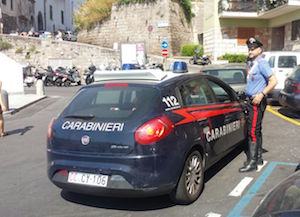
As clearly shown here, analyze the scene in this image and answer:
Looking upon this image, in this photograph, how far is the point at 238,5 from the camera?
27.5m

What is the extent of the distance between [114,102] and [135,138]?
0.76m

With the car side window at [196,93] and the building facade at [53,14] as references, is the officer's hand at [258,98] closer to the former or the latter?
the car side window at [196,93]

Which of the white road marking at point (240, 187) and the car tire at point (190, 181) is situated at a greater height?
the car tire at point (190, 181)

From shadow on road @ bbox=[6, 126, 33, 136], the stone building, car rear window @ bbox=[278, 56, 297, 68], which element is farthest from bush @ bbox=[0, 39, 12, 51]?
car rear window @ bbox=[278, 56, 297, 68]

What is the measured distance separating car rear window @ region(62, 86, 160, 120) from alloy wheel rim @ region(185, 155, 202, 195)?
82cm

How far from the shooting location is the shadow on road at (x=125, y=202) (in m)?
4.16

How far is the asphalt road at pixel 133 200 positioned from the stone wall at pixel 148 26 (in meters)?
24.1

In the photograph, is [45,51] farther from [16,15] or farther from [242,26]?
[242,26]

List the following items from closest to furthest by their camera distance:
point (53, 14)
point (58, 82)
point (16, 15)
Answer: point (58, 82) < point (16, 15) < point (53, 14)

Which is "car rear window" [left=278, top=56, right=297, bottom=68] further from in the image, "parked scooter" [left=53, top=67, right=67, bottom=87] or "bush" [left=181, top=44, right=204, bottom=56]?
"bush" [left=181, top=44, right=204, bottom=56]

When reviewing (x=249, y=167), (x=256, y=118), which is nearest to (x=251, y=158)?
(x=249, y=167)

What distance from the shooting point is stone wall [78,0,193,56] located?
31.4 m

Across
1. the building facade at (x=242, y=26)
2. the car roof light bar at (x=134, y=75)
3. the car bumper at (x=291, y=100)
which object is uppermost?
the building facade at (x=242, y=26)

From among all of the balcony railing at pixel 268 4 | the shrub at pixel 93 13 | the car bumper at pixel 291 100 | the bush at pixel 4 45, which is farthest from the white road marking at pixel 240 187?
the bush at pixel 4 45
